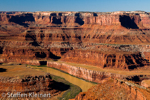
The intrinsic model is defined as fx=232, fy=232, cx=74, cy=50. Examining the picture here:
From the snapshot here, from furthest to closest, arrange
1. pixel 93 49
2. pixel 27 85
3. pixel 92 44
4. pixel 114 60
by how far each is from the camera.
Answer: pixel 92 44, pixel 93 49, pixel 114 60, pixel 27 85

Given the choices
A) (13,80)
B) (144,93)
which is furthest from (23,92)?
(144,93)

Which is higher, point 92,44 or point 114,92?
point 92,44

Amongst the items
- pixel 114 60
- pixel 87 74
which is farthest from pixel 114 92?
pixel 114 60

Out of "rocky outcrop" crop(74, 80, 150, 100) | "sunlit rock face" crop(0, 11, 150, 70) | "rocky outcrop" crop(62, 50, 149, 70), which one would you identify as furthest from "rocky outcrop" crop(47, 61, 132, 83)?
"rocky outcrop" crop(74, 80, 150, 100)

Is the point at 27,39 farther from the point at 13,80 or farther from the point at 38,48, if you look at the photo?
the point at 13,80

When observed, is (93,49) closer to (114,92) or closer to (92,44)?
(92,44)
